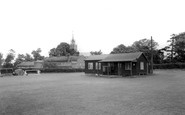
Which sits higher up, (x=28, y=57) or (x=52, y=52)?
(x=52, y=52)

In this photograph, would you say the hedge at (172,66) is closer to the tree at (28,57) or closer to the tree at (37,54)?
the tree at (37,54)

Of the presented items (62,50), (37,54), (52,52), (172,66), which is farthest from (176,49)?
(37,54)

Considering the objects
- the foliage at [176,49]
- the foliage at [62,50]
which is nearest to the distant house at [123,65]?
the foliage at [176,49]

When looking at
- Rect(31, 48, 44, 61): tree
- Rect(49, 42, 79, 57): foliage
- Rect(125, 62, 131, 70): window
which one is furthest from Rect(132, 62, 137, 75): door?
Rect(31, 48, 44, 61): tree

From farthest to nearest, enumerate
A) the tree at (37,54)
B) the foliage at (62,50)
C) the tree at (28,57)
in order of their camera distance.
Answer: the tree at (37,54) → the tree at (28,57) → the foliage at (62,50)

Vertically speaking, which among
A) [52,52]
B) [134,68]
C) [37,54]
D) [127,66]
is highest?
[52,52]

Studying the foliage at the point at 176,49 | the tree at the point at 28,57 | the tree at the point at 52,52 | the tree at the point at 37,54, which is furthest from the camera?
the tree at the point at 37,54

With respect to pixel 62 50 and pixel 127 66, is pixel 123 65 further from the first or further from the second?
pixel 62 50

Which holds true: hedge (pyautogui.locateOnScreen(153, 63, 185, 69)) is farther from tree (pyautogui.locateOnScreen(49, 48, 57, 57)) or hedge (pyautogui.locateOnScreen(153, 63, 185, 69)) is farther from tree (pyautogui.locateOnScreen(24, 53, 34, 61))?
tree (pyautogui.locateOnScreen(24, 53, 34, 61))

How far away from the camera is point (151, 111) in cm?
743

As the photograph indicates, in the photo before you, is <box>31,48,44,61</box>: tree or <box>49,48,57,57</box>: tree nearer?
<box>49,48,57,57</box>: tree

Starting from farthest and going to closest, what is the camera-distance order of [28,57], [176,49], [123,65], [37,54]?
[37,54] → [28,57] → [176,49] → [123,65]

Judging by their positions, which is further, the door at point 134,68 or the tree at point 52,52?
the tree at point 52,52

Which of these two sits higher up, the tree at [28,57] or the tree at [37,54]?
the tree at [37,54]
